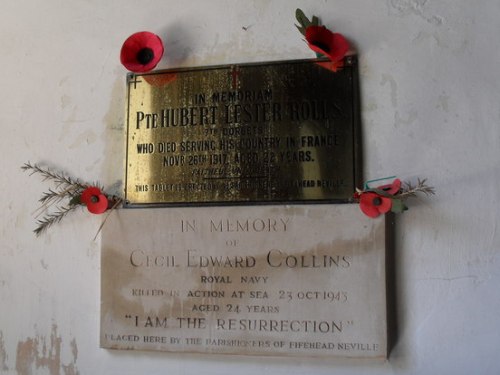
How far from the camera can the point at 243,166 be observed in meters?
1.84

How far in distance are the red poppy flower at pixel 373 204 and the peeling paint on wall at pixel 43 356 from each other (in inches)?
46.8

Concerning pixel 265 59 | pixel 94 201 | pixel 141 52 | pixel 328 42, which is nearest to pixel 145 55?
pixel 141 52

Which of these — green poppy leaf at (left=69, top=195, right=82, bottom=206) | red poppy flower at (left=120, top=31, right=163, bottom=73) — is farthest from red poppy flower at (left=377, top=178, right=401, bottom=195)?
green poppy leaf at (left=69, top=195, right=82, bottom=206)

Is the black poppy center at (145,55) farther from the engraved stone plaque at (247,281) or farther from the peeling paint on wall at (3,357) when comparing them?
the peeling paint on wall at (3,357)

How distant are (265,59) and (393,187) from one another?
0.67m

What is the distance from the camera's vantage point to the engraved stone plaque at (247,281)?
1682 mm

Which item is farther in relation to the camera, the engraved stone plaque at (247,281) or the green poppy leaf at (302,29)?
the green poppy leaf at (302,29)

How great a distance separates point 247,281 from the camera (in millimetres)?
1759

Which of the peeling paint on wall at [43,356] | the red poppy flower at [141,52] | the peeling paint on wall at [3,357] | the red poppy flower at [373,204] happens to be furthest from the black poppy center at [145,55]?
the peeling paint on wall at [3,357]

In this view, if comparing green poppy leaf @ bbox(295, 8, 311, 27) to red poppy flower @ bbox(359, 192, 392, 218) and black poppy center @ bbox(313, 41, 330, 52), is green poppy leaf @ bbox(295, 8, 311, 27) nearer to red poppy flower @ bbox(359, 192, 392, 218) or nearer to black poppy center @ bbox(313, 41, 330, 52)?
black poppy center @ bbox(313, 41, 330, 52)

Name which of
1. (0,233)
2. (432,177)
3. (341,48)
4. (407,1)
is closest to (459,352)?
(432,177)

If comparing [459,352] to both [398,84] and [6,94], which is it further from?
[6,94]

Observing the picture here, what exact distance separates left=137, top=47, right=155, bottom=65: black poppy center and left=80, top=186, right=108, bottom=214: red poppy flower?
527 mm

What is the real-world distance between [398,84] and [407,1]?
12.4 inches
